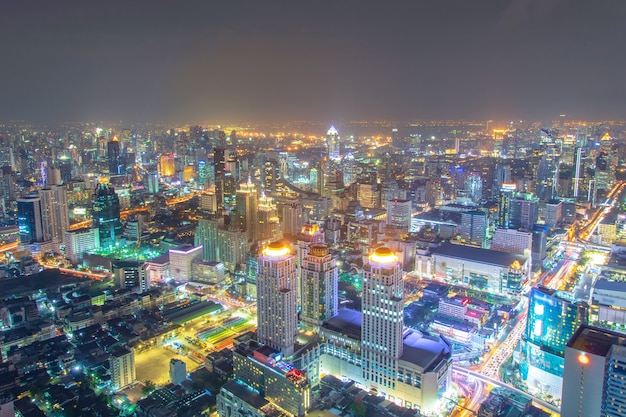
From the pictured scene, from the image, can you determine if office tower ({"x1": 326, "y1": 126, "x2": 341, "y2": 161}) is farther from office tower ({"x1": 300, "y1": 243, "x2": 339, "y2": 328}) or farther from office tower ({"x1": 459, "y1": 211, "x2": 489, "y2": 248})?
office tower ({"x1": 300, "y1": 243, "x2": 339, "y2": 328})

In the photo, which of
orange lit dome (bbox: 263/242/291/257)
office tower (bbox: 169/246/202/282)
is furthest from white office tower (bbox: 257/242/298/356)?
office tower (bbox: 169/246/202/282)

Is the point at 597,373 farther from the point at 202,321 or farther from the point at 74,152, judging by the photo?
the point at 74,152

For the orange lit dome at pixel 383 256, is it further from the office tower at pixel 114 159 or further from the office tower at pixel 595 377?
the office tower at pixel 114 159

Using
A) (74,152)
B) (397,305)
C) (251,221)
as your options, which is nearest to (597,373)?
(397,305)

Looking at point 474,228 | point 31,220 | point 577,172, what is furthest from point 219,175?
point 577,172

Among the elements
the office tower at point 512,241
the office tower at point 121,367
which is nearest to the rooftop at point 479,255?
the office tower at point 512,241

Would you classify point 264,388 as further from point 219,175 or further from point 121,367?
point 219,175
